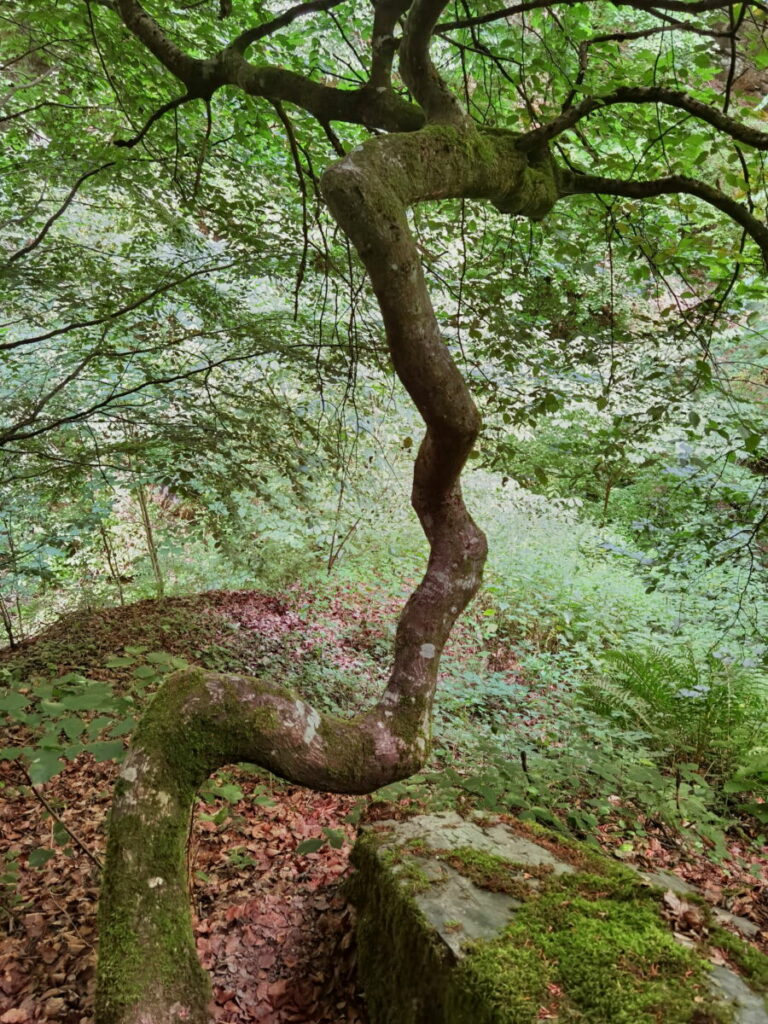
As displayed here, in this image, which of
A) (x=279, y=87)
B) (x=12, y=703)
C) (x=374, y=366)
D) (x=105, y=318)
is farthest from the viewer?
(x=374, y=366)

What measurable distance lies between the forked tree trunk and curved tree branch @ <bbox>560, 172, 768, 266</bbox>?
20.0 inches

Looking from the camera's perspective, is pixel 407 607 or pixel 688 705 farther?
pixel 688 705

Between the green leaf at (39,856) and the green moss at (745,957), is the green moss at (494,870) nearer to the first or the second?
the green moss at (745,957)

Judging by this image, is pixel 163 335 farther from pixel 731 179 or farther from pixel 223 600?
pixel 731 179

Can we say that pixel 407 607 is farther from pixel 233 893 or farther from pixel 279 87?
pixel 279 87

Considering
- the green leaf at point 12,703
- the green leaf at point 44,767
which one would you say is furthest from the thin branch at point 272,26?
the green leaf at point 44,767

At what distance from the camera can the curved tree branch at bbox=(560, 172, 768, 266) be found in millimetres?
2500

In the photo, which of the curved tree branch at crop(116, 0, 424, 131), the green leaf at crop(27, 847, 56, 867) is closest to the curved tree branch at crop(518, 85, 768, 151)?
the curved tree branch at crop(116, 0, 424, 131)

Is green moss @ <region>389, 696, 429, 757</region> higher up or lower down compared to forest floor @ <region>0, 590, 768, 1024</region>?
higher up

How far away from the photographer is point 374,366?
203 inches

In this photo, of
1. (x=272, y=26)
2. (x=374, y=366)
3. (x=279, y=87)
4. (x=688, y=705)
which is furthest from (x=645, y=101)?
(x=688, y=705)

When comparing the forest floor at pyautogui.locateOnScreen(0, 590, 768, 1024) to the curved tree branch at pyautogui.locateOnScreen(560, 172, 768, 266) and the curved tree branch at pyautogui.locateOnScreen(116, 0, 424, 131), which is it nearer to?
the curved tree branch at pyautogui.locateOnScreen(116, 0, 424, 131)

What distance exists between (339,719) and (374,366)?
383cm

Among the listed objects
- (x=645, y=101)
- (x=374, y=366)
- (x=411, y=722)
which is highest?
(x=645, y=101)
